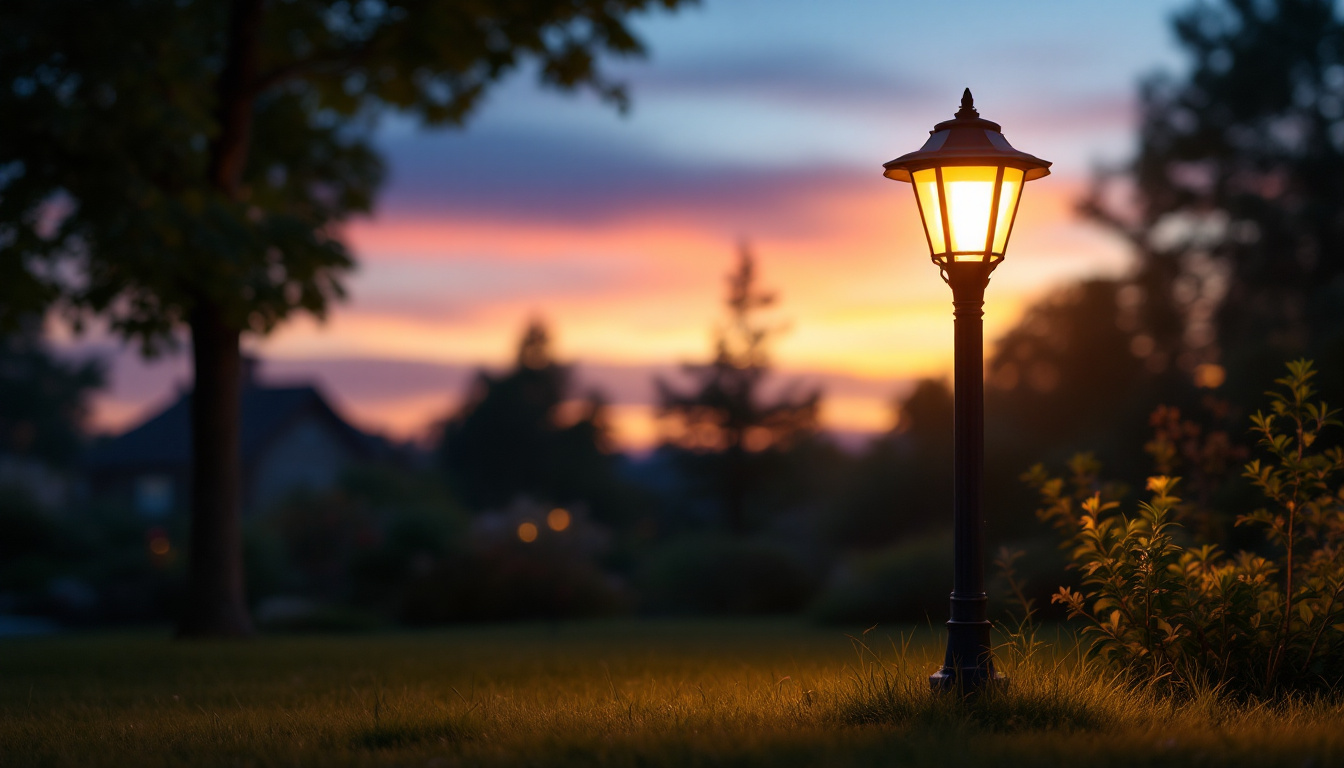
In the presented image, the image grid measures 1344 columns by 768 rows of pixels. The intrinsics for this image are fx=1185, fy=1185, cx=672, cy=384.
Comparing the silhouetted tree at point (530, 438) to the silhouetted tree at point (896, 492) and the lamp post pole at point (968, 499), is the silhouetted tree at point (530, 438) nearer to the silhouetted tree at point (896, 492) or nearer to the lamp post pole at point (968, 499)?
the silhouetted tree at point (896, 492)

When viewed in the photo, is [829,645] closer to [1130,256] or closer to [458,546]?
[458,546]

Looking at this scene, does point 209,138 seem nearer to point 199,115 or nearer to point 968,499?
point 199,115

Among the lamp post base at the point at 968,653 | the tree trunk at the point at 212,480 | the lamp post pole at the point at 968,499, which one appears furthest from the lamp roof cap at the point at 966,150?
the tree trunk at the point at 212,480

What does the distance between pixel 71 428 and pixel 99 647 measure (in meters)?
58.8

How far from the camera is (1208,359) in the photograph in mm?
39969

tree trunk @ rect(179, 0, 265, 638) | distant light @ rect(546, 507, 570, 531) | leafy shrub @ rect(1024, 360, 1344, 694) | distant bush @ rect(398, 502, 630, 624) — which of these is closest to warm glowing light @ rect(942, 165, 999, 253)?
leafy shrub @ rect(1024, 360, 1344, 694)

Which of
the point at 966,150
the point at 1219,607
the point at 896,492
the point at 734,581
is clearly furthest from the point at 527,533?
the point at 966,150

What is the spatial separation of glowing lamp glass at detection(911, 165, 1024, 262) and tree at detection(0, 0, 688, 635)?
8111mm

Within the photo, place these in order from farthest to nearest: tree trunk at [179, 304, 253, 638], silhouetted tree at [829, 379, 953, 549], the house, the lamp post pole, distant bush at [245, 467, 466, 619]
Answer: the house < distant bush at [245, 467, 466, 619] < silhouetted tree at [829, 379, 953, 549] < tree trunk at [179, 304, 253, 638] < the lamp post pole

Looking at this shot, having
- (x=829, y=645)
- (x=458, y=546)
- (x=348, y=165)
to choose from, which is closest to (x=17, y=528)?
(x=458, y=546)

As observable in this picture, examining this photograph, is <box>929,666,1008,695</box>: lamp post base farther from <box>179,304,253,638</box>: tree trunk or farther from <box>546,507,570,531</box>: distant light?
<box>546,507,570,531</box>: distant light

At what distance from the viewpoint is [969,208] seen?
6.84 meters

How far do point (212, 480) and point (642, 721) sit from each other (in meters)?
10.3

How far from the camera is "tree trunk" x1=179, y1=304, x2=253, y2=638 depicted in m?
14.9
